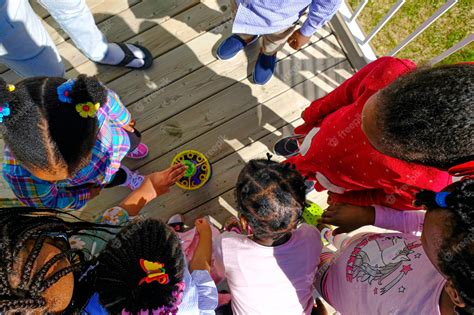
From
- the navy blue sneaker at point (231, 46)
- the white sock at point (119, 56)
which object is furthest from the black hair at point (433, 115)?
the white sock at point (119, 56)

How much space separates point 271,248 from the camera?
1.42m

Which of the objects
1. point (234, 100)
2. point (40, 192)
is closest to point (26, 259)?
point (40, 192)

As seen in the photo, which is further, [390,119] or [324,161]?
[324,161]

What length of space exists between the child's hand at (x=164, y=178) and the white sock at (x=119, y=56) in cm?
74

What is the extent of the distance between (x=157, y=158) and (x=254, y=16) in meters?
1.06

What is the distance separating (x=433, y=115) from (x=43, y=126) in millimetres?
1218

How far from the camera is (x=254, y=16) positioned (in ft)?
5.35

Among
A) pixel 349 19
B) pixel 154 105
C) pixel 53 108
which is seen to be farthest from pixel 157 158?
pixel 349 19

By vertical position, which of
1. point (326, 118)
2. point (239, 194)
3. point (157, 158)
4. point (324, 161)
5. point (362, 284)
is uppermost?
point (326, 118)

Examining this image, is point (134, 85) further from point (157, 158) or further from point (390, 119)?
point (390, 119)

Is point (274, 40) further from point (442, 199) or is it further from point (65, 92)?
point (442, 199)

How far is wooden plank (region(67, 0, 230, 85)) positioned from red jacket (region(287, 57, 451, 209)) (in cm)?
104

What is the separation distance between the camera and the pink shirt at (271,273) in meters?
1.42

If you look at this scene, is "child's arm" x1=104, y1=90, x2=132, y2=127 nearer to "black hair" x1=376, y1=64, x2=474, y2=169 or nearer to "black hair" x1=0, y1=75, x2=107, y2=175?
"black hair" x1=0, y1=75, x2=107, y2=175
